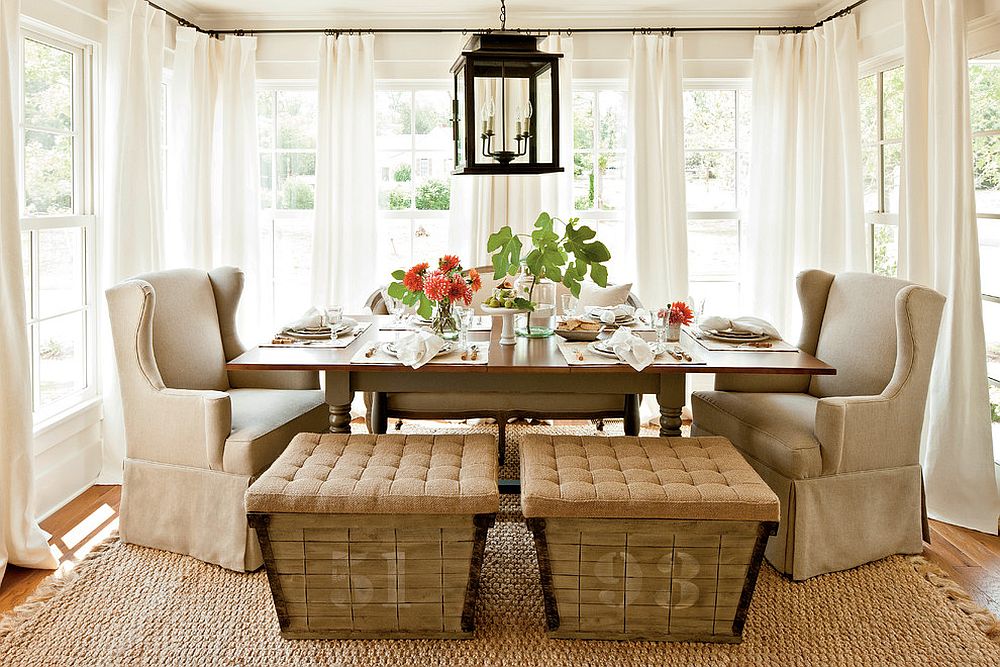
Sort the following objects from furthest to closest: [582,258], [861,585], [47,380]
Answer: [47,380]
[582,258]
[861,585]

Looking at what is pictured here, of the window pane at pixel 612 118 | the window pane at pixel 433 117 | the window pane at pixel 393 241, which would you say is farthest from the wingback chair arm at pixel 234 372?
the window pane at pixel 612 118

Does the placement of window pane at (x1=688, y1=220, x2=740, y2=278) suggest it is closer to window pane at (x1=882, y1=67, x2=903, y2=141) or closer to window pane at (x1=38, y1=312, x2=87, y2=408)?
window pane at (x1=882, y1=67, x2=903, y2=141)

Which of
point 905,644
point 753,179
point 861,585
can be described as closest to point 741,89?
point 753,179

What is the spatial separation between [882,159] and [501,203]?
7.03 ft

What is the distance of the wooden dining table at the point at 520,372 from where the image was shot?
2.81 m

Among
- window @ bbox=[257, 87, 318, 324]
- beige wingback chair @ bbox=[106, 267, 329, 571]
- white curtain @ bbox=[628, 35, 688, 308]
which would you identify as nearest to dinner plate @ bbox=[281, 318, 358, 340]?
beige wingback chair @ bbox=[106, 267, 329, 571]

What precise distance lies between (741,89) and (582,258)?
102 inches

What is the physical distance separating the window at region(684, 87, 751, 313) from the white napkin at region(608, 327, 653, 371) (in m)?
2.24

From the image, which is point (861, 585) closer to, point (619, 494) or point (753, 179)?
point (619, 494)

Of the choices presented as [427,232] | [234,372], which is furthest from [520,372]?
[427,232]

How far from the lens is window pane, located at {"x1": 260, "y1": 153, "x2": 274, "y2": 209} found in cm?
518

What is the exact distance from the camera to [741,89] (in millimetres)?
5086

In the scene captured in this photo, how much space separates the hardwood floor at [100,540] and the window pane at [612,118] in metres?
2.84

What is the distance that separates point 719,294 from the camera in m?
5.23
